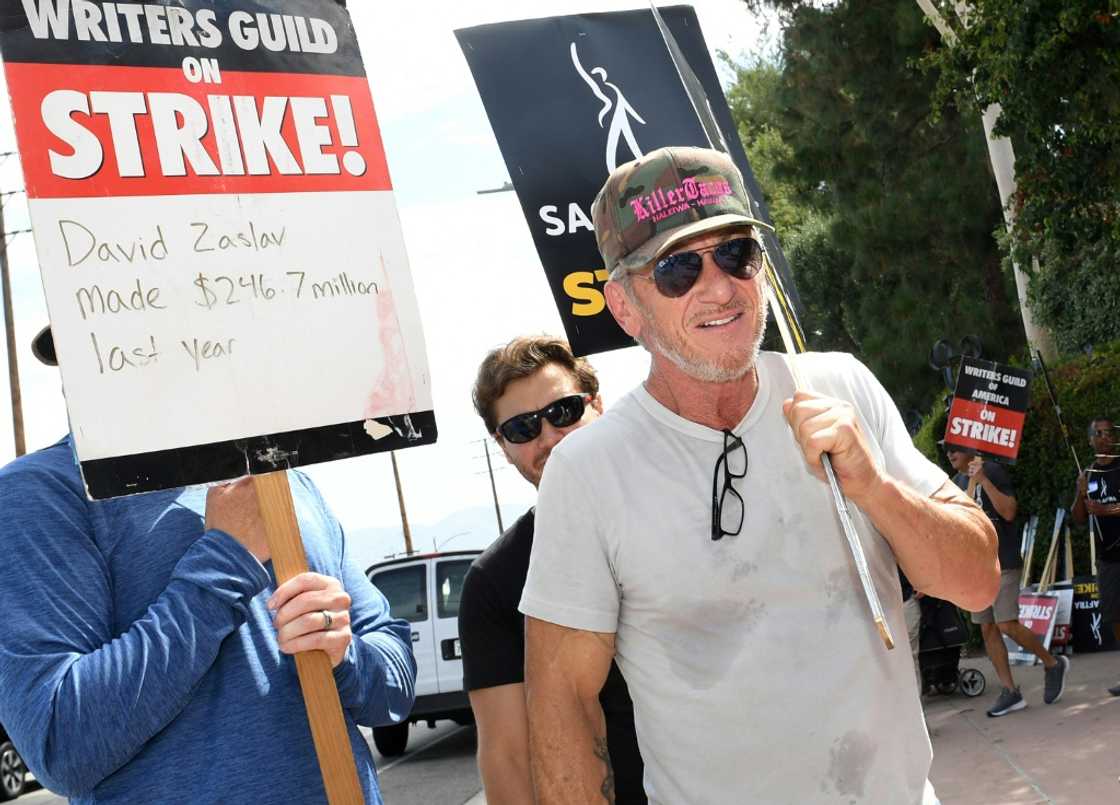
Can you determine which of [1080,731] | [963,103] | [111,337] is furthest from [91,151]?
[963,103]

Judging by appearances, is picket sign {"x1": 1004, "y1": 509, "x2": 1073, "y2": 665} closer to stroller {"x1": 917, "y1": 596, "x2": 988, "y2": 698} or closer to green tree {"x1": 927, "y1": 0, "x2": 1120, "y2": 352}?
stroller {"x1": 917, "y1": 596, "x2": 988, "y2": 698}

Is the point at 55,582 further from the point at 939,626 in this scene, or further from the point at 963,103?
the point at 963,103

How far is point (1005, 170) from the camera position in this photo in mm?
16406

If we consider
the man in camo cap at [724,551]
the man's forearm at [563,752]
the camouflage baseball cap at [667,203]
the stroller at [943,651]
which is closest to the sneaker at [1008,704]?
the stroller at [943,651]

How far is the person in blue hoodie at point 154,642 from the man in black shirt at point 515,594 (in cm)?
44

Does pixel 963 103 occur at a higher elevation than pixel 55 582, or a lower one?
higher

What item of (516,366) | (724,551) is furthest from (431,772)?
(724,551)

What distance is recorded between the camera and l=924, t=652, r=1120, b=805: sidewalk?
7.24m

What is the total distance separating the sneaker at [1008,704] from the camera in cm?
966

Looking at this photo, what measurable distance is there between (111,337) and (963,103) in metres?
11.6

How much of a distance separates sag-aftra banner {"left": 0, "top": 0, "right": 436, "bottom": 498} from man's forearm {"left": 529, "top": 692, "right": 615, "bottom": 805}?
2.02 ft

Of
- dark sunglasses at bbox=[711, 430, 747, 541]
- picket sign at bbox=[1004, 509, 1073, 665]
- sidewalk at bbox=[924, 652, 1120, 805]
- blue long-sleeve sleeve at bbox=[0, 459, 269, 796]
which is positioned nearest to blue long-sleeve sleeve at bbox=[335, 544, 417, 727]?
blue long-sleeve sleeve at bbox=[0, 459, 269, 796]

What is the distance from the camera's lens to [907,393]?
2533 cm

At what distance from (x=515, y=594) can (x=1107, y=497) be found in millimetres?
7920
